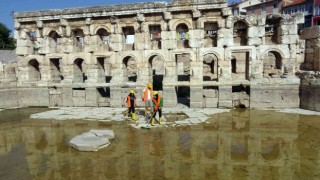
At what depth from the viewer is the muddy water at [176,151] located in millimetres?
6336

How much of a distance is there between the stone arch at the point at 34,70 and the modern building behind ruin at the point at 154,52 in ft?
0.21

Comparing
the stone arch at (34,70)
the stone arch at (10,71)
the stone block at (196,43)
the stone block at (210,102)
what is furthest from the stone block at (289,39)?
the stone arch at (10,71)

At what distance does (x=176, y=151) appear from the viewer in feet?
25.4

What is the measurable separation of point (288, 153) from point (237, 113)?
5116 millimetres

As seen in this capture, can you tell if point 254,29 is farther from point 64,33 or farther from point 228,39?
point 64,33

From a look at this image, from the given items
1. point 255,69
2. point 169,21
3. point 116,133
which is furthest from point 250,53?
point 116,133

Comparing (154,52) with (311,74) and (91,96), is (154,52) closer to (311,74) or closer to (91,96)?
(91,96)

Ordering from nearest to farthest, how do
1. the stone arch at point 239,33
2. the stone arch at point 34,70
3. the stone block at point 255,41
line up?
the stone block at point 255,41 < the stone arch at point 239,33 < the stone arch at point 34,70

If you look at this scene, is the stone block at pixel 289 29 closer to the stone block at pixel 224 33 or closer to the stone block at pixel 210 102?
the stone block at pixel 224 33

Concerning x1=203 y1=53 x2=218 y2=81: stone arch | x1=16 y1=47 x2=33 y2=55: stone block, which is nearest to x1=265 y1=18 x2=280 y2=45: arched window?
x1=203 y1=53 x2=218 y2=81: stone arch

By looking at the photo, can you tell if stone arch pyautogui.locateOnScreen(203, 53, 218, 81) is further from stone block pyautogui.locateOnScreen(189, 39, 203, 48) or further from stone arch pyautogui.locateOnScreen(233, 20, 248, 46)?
stone block pyautogui.locateOnScreen(189, 39, 203, 48)

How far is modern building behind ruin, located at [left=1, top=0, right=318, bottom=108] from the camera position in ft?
43.1

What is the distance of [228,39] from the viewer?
Answer: 13242 millimetres

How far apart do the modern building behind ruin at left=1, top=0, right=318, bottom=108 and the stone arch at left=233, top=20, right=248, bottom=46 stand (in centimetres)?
6
